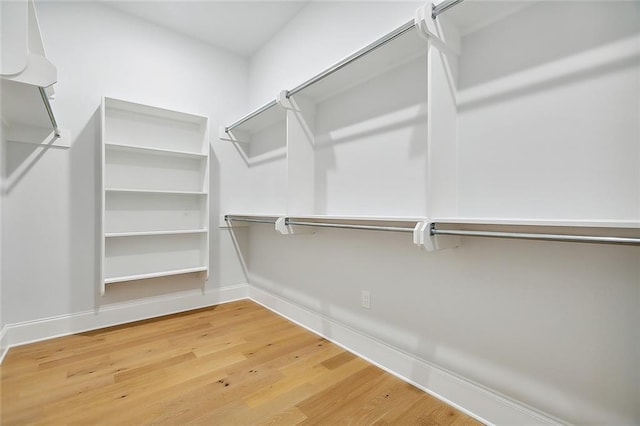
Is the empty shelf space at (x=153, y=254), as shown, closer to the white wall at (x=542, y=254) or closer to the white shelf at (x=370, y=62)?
the white shelf at (x=370, y=62)

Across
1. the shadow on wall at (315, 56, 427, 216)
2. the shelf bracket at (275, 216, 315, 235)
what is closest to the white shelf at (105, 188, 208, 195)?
the shelf bracket at (275, 216, 315, 235)

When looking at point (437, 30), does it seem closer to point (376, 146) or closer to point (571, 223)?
point (376, 146)

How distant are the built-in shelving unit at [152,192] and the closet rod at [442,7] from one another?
2147 millimetres

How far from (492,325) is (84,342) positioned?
105 inches

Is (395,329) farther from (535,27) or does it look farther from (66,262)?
(66,262)

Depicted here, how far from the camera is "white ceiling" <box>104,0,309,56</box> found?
8.35 ft

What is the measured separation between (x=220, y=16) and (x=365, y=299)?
105 inches

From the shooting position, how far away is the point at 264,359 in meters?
1.94

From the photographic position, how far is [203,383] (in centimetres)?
167

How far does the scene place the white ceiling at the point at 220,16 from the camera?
8.35 feet

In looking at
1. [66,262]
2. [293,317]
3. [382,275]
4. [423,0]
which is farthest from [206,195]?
[423,0]

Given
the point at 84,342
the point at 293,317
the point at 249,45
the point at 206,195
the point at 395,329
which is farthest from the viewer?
the point at 249,45

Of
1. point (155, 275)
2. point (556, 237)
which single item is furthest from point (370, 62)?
point (155, 275)

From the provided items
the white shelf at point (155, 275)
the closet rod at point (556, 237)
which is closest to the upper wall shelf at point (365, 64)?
the closet rod at point (556, 237)
